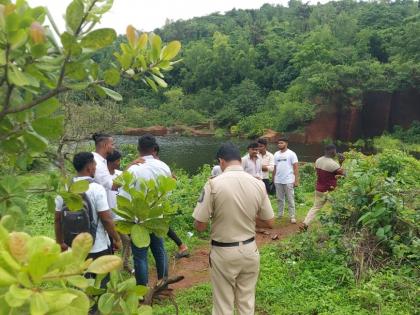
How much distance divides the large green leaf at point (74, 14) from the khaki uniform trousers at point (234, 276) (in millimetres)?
2360

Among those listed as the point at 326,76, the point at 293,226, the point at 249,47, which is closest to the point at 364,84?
the point at 326,76

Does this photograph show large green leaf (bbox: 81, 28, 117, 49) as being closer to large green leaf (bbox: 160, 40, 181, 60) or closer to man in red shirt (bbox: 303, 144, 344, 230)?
large green leaf (bbox: 160, 40, 181, 60)

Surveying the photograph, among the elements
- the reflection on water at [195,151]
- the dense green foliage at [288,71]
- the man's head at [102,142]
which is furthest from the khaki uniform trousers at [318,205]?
the dense green foliage at [288,71]

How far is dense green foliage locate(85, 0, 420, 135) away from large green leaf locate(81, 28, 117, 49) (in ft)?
87.0

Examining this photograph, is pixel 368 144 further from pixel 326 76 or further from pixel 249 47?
pixel 249 47

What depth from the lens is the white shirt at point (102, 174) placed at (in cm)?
408

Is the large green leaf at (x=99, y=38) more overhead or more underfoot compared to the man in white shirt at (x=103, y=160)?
more overhead

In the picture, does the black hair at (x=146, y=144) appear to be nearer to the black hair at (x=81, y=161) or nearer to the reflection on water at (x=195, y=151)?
the black hair at (x=81, y=161)

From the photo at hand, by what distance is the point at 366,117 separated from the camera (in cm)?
3372

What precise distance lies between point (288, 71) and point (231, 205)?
134 ft

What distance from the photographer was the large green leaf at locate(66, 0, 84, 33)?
0.95 m

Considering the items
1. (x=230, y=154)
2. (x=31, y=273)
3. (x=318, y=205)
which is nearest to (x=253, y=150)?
(x=318, y=205)

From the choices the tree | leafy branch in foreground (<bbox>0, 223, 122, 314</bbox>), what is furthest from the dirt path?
leafy branch in foreground (<bbox>0, 223, 122, 314</bbox>)

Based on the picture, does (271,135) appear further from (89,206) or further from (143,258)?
(89,206)
